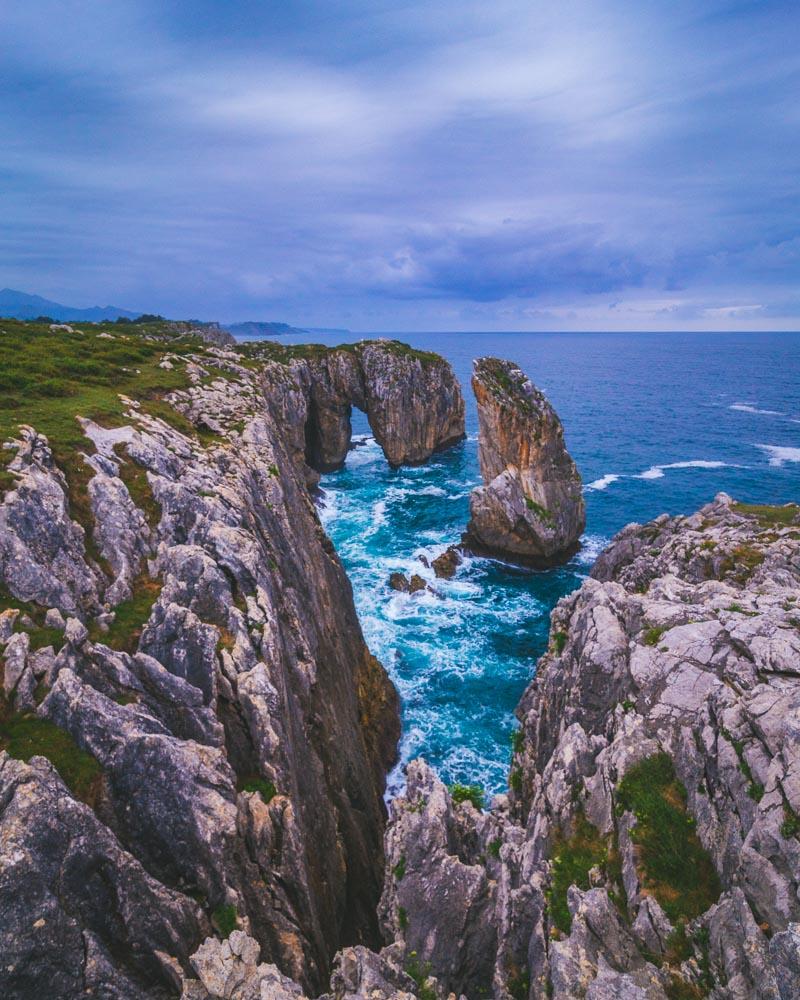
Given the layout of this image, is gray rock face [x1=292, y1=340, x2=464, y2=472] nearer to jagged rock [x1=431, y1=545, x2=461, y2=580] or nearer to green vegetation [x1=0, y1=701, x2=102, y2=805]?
jagged rock [x1=431, y1=545, x2=461, y2=580]

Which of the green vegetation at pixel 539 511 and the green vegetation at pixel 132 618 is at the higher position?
the green vegetation at pixel 132 618

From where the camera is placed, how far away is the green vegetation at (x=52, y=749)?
1121 centimetres

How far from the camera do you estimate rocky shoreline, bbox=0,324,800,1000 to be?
1059 centimetres

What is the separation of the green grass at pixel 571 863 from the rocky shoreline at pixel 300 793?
80mm

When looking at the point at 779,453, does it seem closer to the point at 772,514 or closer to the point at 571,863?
the point at 772,514

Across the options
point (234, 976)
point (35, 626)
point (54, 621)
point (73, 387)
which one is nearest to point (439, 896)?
point (234, 976)

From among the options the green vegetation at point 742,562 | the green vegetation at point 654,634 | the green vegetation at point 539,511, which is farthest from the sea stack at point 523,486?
the green vegetation at point 654,634

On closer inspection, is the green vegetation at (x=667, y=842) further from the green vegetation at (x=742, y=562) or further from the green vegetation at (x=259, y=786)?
the green vegetation at (x=742, y=562)

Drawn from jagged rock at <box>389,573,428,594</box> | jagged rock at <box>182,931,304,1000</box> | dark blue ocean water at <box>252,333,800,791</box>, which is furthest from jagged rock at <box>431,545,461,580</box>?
jagged rock at <box>182,931,304,1000</box>

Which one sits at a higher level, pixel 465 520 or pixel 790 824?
pixel 790 824

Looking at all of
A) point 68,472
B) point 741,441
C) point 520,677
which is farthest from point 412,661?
point 741,441

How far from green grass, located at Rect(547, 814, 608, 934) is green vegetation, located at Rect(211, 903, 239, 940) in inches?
319

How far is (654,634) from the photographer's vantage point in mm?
19812

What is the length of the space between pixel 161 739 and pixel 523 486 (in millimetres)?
49831
